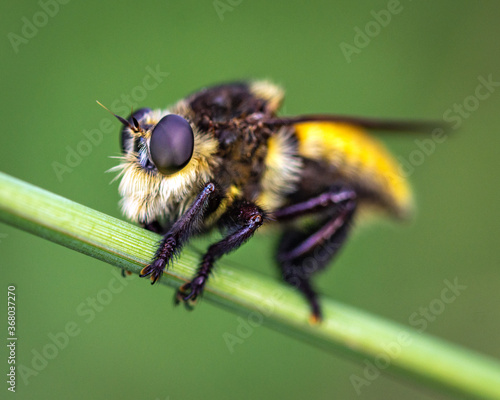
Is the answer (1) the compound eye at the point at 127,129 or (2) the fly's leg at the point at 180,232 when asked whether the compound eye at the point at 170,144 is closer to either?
(2) the fly's leg at the point at 180,232

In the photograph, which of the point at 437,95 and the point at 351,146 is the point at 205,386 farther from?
the point at 437,95

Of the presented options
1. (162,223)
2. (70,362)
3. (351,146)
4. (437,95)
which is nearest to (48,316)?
(70,362)
